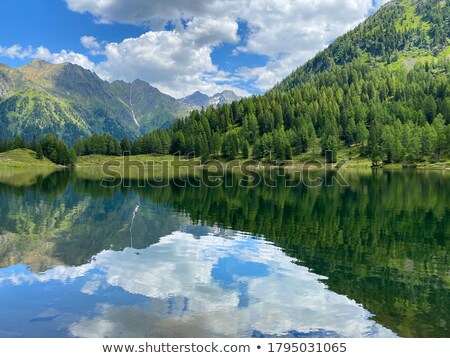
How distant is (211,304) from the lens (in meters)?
23.1

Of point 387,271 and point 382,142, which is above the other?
point 382,142

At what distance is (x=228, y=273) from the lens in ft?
97.9

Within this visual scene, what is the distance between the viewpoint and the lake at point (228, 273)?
66.5 feet

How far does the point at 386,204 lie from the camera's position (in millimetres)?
64750

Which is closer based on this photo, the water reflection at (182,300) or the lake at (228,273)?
the water reflection at (182,300)

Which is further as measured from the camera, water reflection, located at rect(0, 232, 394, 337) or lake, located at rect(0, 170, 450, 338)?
lake, located at rect(0, 170, 450, 338)

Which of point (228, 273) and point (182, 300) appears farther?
point (228, 273)

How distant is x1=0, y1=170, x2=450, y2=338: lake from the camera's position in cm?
2027

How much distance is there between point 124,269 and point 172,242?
1084 centimetres

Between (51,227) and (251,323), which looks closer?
(251,323)
